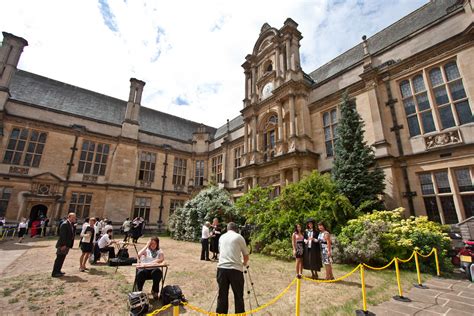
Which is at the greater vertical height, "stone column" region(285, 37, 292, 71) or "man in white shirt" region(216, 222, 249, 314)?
"stone column" region(285, 37, 292, 71)

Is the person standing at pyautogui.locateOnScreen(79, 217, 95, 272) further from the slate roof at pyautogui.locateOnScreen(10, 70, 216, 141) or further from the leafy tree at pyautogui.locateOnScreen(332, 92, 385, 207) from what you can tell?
the slate roof at pyautogui.locateOnScreen(10, 70, 216, 141)

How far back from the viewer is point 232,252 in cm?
402

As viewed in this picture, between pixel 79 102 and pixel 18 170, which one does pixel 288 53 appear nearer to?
pixel 79 102

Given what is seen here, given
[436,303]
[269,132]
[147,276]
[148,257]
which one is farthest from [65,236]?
[269,132]

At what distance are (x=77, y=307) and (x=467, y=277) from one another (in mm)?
10519

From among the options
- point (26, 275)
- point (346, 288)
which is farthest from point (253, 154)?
point (26, 275)

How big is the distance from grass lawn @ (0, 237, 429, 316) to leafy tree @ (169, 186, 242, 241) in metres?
6.03

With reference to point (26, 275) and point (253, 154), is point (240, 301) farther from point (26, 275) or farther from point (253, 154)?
point (253, 154)

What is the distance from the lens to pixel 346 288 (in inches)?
222

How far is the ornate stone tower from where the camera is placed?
15305 mm

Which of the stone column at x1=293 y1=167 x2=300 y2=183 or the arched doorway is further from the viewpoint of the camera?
the arched doorway

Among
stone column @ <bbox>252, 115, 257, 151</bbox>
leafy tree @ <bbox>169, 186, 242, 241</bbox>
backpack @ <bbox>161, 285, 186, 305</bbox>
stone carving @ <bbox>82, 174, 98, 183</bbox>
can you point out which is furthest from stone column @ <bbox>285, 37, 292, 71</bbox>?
stone carving @ <bbox>82, 174, 98, 183</bbox>

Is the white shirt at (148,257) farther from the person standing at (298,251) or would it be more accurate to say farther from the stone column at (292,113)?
the stone column at (292,113)

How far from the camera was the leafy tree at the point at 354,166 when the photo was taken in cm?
1034
